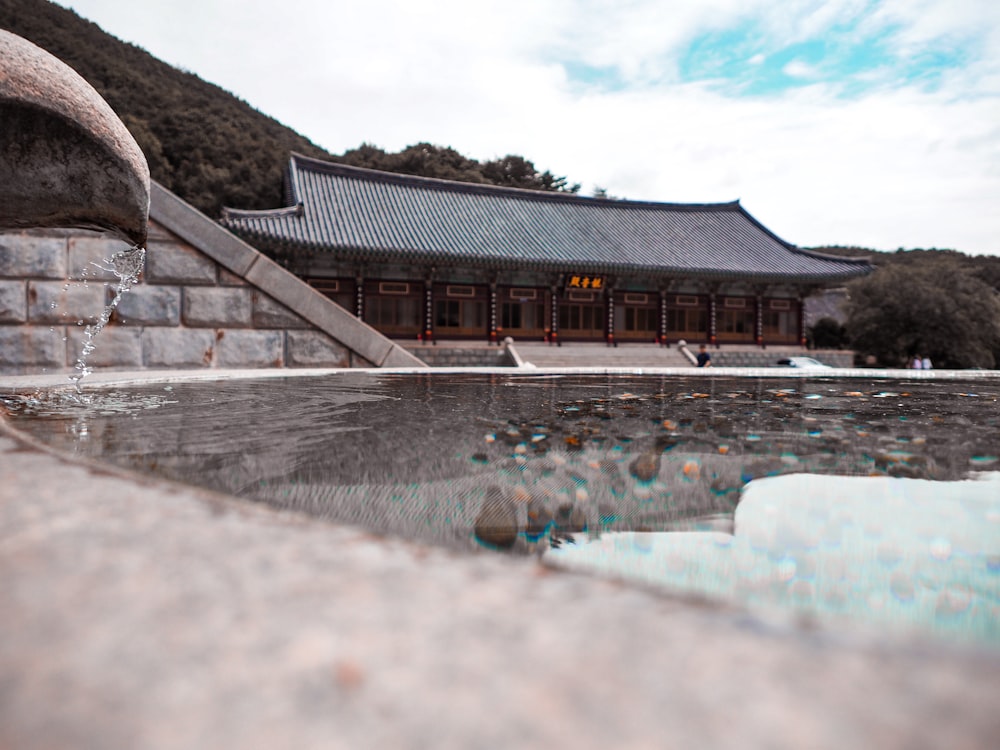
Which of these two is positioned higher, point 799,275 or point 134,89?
point 134,89

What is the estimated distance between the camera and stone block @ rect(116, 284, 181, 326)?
570 centimetres

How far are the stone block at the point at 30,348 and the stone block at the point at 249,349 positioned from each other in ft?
4.22

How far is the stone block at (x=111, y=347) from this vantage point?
552 cm

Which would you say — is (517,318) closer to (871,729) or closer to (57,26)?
(871,729)

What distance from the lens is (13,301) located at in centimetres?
530

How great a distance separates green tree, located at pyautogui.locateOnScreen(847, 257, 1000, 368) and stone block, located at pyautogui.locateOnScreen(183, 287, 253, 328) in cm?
2487

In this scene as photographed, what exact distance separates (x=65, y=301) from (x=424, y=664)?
6.27m

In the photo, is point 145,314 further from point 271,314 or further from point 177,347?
point 271,314

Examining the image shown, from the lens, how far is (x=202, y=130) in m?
34.7

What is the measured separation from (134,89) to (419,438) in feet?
148

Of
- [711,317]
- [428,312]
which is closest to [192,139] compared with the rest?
[428,312]

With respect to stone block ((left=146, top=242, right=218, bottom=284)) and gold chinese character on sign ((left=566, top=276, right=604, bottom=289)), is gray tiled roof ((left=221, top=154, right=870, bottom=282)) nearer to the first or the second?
gold chinese character on sign ((left=566, top=276, right=604, bottom=289))

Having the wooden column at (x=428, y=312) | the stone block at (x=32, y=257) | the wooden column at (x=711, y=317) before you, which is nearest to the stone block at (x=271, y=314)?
the stone block at (x=32, y=257)

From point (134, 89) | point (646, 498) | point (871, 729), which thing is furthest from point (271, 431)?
point (134, 89)
